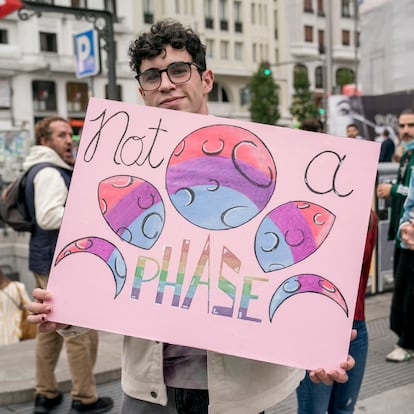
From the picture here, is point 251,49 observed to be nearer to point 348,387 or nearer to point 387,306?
point 387,306

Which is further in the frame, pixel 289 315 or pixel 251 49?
pixel 251 49

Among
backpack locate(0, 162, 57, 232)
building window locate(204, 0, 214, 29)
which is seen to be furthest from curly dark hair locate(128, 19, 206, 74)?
building window locate(204, 0, 214, 29)

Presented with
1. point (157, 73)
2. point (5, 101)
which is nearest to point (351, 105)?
point (157, 73)

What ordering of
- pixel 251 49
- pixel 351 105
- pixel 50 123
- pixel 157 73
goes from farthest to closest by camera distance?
pixel 251 49 → pixel 351 105 → pixel 50 123 → pixel 157 73

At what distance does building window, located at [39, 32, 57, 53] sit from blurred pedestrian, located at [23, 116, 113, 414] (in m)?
34.8

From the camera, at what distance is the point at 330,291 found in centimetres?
164

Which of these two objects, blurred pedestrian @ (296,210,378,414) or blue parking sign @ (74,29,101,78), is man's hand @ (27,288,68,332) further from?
blue parking sign @ (74,29,101,78)

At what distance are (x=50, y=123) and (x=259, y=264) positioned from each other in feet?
8.96

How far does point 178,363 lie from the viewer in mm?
1811

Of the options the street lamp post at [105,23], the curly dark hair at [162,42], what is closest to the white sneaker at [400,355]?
the curly dark hair at [162,42]

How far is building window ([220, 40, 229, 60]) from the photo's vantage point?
46656mm

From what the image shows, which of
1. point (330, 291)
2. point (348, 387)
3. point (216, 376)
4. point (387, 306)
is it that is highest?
point (330, 291)

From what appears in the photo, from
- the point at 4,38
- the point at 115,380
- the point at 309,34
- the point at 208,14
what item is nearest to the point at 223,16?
the point at 208,14

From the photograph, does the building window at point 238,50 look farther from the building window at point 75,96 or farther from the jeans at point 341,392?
the jeans at point 341,392
